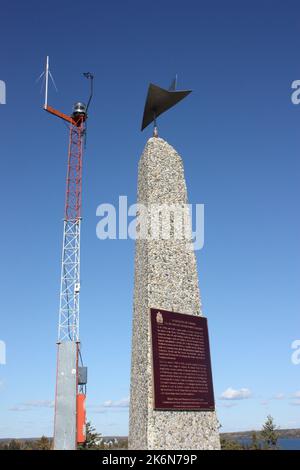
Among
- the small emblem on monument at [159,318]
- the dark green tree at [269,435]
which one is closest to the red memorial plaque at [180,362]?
the small emblem on monument at [159,318]

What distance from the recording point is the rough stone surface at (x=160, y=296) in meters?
11.1

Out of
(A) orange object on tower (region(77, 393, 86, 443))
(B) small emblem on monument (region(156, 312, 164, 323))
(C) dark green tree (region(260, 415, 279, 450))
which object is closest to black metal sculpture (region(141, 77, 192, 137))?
(B) small emblem on monument (region(156, 312, 164, 323))

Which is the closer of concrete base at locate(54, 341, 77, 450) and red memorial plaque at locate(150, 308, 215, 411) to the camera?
red memorial plaque at locate(150, 308, 215, 411)

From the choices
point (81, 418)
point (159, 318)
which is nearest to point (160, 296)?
point (159, 318)

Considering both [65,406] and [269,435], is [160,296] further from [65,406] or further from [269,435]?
[269,435]

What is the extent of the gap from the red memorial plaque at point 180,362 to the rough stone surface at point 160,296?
17cm

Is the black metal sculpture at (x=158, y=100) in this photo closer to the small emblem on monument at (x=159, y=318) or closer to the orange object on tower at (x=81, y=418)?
the small emblem on monument at (x=159, y=318)

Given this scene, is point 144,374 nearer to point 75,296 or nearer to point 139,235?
point 139,235

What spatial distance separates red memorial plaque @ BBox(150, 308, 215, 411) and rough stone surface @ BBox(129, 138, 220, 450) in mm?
168

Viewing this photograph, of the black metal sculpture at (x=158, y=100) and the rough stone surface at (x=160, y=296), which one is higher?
the black metal sculpture at (x=158, y=100)

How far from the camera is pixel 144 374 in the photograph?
11438mm

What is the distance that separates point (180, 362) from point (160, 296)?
167cm

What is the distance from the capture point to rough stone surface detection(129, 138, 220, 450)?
1110 cm

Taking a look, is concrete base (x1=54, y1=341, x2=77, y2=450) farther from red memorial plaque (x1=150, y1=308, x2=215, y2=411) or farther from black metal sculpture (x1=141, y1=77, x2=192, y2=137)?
black metal sculpture (x1=141, y1=77, x2=192, y2=137)
